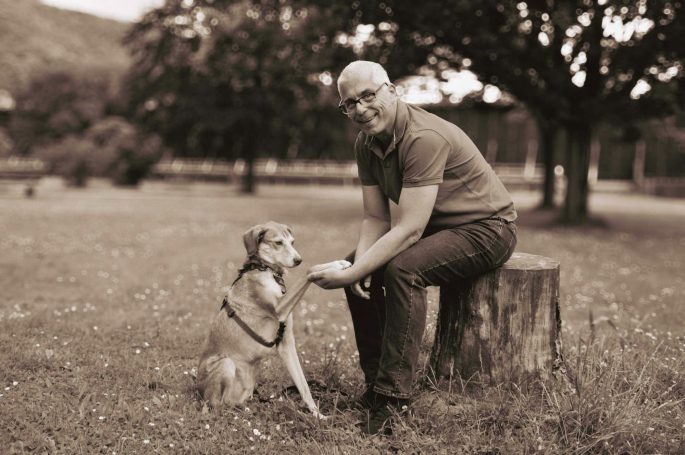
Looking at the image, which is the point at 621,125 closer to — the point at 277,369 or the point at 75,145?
the point at 277,369

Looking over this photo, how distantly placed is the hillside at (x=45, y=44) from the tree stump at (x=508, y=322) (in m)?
53.7

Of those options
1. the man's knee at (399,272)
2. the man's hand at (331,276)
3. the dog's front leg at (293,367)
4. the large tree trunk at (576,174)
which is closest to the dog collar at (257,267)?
the dog's front leg at (293,367)

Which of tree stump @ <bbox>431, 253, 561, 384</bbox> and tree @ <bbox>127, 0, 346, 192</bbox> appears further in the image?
tree @ <bbox>127, 0, 346, 192</bbox>

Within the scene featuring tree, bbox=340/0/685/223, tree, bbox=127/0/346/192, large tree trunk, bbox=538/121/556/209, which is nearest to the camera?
tree, bbox=340/0/685/223

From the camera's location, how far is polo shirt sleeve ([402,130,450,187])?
389 centimetres

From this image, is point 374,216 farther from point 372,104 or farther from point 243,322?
point 243,322

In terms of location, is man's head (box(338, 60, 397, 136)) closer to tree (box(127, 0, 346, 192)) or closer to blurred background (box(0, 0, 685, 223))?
blurred background (box(0, 0, 685, 223))

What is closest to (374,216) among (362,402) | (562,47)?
(362,402)

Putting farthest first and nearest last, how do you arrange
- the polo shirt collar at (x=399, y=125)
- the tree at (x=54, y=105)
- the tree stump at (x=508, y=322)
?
the tree at (x=54, y=105) < the tree stump at (x=508, y=322) < the polo shirt collar at (x=399, y=125)

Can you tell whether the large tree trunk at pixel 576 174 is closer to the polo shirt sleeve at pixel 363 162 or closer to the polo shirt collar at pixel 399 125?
the polo shirt sleeve at pixel 363 162

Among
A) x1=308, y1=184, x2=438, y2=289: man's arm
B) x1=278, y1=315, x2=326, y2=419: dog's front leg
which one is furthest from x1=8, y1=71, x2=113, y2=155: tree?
x1=308, y1=184, x2=438, y2=289: man's arm

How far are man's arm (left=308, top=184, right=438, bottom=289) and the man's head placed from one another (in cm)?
47

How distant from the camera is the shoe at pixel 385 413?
3.86m

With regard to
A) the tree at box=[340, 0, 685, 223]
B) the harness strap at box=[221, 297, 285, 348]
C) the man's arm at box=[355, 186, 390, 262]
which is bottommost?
the harness strap at box=[221, 297, 285, 348]
